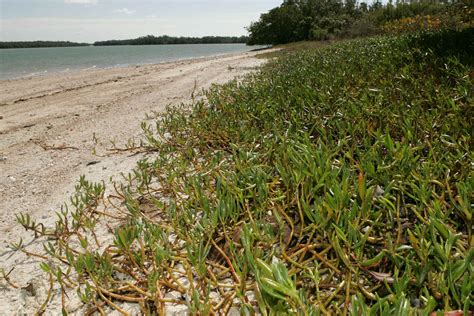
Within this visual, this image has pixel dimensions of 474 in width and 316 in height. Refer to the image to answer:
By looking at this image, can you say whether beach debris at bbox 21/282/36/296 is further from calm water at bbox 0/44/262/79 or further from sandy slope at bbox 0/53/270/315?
calm water at bbox 0/44/262/79

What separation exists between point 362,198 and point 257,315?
936mm

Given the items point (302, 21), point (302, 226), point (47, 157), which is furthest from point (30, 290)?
point (302, 21)

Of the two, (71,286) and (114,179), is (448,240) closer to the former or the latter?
(71,286)

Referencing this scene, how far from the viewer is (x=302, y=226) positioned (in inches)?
80.3

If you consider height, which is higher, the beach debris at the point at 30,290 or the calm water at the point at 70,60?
the calm water at the point at 70,60

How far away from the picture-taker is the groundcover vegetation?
5.12 feet

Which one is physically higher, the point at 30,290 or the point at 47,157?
the point at 47,157

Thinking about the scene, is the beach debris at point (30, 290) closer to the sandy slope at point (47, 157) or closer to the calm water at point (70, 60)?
the sandy slope at point (47, 157)

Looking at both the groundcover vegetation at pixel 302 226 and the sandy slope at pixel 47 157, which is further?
the sandy slope at pixel 47 157

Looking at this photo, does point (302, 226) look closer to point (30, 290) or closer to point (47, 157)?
point (30, 290)

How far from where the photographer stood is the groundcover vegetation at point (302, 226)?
5.12ft

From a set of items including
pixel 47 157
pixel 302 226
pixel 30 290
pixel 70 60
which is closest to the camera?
pixel 30 290

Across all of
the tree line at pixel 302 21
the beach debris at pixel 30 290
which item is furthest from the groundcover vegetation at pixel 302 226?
the tree line at pixel 302 21

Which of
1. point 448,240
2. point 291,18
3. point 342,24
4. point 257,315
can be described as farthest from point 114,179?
point 291,18
